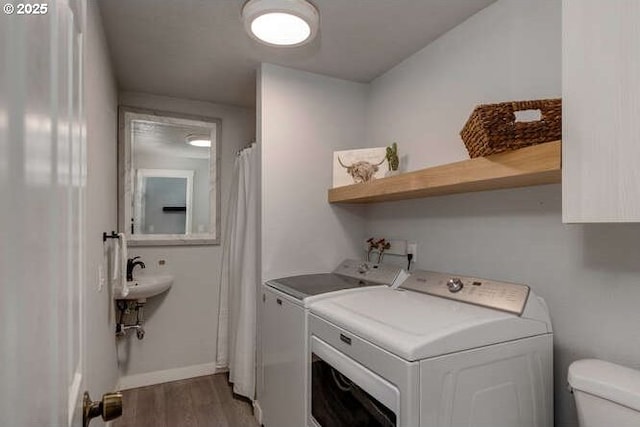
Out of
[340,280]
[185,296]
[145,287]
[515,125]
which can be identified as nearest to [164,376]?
[185,296]

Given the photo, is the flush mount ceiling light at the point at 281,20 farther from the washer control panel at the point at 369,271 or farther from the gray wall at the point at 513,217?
the washer control panel at the point at 369,271

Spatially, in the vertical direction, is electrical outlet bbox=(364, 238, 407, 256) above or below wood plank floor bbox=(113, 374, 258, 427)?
above

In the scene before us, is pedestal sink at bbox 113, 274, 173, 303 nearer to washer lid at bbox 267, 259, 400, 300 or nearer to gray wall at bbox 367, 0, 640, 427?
washer lid at bbox 267, 259, 400, 300

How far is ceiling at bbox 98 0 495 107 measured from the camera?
1678 mm

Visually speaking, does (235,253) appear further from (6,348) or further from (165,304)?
(6,348)

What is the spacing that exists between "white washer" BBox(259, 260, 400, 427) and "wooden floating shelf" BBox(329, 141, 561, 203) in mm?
526

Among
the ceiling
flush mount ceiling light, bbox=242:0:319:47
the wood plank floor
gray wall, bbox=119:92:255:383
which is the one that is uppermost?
the ceiling

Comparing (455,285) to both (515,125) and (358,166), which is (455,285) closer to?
(515,125)

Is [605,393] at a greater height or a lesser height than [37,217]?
lesser

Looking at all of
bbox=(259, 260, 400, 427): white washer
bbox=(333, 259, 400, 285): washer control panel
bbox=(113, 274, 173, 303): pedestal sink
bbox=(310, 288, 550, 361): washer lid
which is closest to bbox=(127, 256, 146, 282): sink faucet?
bbox=(113, 274, 173, 303): pedestal sink

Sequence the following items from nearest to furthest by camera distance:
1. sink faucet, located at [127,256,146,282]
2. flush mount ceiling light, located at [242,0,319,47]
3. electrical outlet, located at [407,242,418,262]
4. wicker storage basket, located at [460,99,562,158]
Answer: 1. wicker storage basket, located at [460,99,562,158]
2. flush mount ceiling light, located at [242,0,319,47]
3. electrical outlet, located at [407,242,418,262]
4. sink faucet, located at [127,256,146,282]

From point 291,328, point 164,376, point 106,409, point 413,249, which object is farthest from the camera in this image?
point 164,376

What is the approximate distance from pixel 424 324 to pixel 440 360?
0.15m

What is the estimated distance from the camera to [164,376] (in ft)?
9.32
